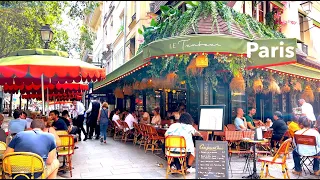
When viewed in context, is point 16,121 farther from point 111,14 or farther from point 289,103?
point 111,14

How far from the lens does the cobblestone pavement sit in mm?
6508

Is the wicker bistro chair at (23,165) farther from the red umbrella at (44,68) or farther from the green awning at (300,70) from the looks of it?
the green awning at (300,70)

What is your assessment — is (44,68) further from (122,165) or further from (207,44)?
(207,44)

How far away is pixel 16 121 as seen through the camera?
26.3ft

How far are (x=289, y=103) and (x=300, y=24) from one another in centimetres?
447

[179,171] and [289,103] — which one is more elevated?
[289,103]

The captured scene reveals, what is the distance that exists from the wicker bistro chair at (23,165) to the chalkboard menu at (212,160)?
2814 mm

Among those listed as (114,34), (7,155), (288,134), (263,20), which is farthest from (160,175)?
(114,34)

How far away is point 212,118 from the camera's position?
6.32 meters

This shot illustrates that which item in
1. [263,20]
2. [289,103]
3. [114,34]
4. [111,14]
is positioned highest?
[111,14]

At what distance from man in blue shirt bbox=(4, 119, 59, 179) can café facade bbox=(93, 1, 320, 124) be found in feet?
11.9

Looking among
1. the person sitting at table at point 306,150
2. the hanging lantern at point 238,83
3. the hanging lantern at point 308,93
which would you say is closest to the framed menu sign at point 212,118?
the person sitting at table at point 306,150

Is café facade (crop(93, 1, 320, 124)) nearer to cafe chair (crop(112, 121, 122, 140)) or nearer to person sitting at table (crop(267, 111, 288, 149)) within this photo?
person sitting at table (crop(267, 111, 288, 149))

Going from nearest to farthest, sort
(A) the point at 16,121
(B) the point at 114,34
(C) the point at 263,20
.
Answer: (A) the point at 16,121
(C) the point at 263,20
(B) the point at 114,34
